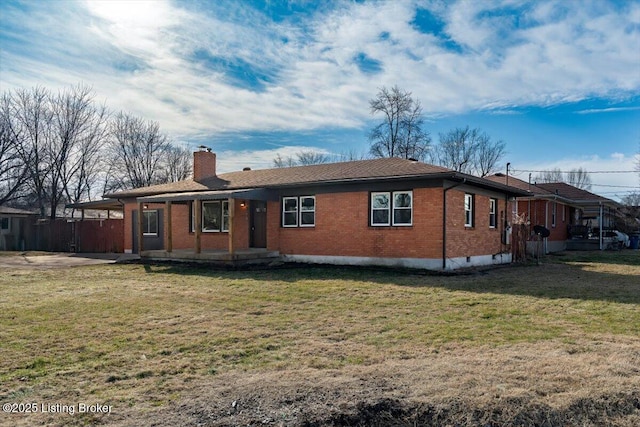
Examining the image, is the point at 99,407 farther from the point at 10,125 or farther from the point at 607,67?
the point at 10,125

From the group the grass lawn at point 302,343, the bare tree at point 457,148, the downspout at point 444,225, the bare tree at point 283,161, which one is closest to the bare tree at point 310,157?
the bare tree at point 283,161

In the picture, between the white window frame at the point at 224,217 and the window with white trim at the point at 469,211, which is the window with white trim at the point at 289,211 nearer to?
the white window frame at the point at 224,217

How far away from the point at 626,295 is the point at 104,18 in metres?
12.7

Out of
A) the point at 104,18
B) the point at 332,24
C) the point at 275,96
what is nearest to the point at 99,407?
the point at 104,18

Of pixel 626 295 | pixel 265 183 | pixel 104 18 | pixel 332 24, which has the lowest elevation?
pixel 626 295

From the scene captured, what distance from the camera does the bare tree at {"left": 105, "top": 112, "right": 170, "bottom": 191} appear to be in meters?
42.2

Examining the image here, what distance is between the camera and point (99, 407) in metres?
3.79

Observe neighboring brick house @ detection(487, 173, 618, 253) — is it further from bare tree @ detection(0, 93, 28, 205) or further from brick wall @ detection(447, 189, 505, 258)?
bare tree @ detection(0, 93, 28, 205)

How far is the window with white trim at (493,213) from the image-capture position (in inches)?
688

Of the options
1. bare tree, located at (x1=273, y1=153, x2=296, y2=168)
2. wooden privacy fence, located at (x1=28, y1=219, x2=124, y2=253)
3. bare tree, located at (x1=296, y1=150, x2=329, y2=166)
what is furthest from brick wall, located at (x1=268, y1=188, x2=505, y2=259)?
bare tree, located at (x1=296, y1=150, x2=329, y2=166)

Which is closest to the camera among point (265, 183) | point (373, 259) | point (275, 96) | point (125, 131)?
point (373, 259)

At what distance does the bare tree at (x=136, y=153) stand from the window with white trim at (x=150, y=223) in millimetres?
22474

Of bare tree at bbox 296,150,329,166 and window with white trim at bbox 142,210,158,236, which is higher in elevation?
bare tree at bbox 296,150,329,166

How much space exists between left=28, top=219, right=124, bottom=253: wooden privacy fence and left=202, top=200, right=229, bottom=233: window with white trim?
6.61 m
